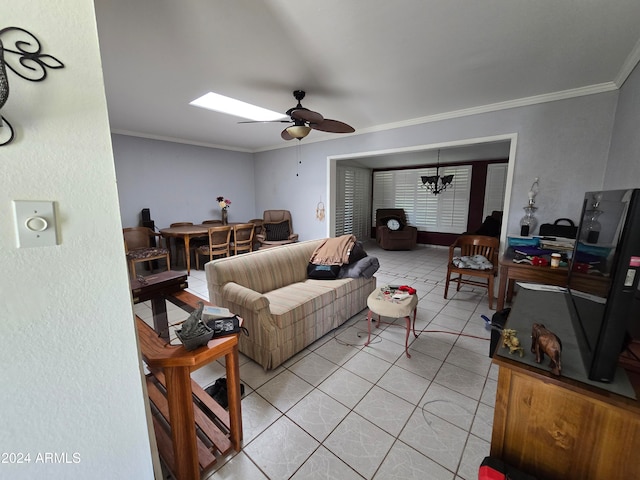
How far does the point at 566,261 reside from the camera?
2555 mm

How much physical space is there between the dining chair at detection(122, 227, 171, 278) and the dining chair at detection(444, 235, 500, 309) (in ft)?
14.5

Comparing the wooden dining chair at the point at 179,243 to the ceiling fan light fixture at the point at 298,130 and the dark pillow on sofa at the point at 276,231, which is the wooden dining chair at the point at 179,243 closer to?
the dark pillow on sofa at the point at 276,231

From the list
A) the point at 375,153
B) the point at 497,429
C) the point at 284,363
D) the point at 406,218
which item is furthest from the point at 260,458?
the point at 406,218

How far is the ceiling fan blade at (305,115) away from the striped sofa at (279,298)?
1.37 metres

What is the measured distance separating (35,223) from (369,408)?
73.0 inches

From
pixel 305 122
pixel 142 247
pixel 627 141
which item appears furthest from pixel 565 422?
pixel 142 247

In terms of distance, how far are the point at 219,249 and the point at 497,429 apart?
4494 millimetres

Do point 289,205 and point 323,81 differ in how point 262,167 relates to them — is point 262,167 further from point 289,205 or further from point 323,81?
point 323,81

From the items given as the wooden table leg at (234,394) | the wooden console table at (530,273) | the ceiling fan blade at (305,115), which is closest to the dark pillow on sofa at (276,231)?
the ceiling fan blade at (305,115)

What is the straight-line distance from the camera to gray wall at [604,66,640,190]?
6.54ft

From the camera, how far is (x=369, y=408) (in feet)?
5.47

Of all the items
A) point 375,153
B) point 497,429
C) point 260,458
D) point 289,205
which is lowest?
point 260,458

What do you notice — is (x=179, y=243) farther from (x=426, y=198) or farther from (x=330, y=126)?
(x=426, y=198)

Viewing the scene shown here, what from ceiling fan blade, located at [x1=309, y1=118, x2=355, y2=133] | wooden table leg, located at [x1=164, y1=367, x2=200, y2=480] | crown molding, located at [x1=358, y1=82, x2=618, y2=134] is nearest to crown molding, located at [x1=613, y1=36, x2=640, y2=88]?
crown molding, located at [x1=358, y1=82, x2=618, y2=134]
